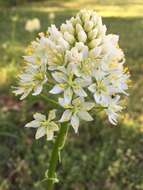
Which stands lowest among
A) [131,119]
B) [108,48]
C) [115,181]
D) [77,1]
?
[115,181]

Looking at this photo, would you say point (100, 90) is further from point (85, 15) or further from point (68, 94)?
point (85, 15)

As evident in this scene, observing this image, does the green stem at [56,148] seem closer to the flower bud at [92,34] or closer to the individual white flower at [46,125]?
the individual white flower at [46,125]

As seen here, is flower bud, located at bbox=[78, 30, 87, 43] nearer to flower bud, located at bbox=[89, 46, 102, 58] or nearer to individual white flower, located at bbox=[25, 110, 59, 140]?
flower bud, located at bbox=[89, 46, 102, 58]

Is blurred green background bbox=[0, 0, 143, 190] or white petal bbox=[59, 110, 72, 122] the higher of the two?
white petal bbox=[59, 110, 72, 122]

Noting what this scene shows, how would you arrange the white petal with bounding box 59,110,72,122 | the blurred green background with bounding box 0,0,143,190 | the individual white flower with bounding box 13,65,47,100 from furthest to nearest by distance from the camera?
the blurred green background with bounding box 0,0,143,190 < the individual white flower with bounding box 13,65,47,100 < the white petal with bounding box 59,110,72,122

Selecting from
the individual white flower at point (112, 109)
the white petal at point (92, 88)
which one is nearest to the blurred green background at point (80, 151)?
the individual white flower at point (112, 109)

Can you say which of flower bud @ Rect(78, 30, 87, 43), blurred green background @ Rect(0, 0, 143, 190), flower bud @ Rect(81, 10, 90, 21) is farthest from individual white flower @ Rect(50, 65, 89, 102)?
blurred green background @ Rect(0, 0, 143, 190)

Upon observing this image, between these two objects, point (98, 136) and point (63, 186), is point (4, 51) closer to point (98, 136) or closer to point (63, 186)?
point (98, 136)

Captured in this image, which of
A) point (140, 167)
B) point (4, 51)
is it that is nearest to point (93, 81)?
point (140, 167)
